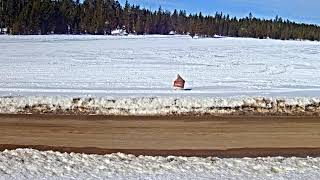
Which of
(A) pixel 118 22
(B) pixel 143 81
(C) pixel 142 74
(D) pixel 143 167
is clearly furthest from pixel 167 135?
(A) pixel 118 22

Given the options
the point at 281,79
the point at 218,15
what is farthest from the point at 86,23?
the point at 281,79

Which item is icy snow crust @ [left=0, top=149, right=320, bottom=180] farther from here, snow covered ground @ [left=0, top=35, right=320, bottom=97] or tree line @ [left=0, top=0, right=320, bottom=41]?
tree line @ [left=0, top=0, right=320, bottom=41]

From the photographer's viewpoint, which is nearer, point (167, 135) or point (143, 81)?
point (167, 135)

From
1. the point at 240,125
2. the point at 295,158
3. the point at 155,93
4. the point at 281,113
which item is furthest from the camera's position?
the point at 155,93

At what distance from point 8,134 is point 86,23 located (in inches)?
3385

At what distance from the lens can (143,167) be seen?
8320mm

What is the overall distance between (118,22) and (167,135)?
99.0m

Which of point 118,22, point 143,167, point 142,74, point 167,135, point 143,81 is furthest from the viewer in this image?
point 118,22

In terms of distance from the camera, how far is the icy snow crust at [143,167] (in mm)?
7789

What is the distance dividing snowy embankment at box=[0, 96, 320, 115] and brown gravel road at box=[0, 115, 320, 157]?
3.65 ft

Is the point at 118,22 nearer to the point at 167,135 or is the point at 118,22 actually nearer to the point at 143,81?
the point at 143,81

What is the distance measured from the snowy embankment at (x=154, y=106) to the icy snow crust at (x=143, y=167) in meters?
6.12

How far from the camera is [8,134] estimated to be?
11195 mm

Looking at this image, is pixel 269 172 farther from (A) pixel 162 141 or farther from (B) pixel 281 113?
(B) pixel 281 113
